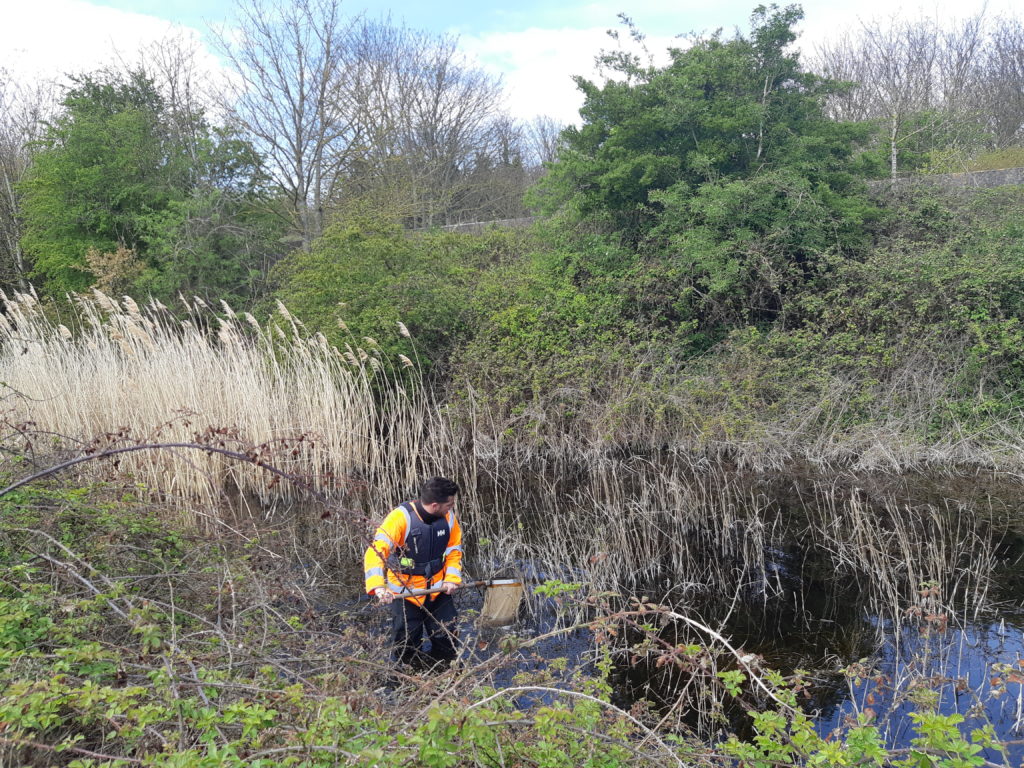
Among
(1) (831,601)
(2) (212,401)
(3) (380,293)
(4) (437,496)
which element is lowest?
(1) (831,601)

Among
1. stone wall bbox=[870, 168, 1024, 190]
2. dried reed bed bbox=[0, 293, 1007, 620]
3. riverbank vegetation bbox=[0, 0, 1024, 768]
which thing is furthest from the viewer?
stone wall bbox=[870, 168, 1024, 190]

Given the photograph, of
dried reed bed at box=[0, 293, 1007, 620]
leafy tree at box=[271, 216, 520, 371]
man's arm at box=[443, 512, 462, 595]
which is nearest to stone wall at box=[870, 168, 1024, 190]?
dried reed bed at box=[0, 293, 1007, 620]

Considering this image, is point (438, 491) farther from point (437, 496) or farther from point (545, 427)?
point (545, 427)

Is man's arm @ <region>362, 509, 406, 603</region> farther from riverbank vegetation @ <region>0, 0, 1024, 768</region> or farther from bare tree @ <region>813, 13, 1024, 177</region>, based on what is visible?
bare tree @ <region>813, 13, 1024, 177</region>

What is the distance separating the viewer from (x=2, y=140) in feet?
62.2

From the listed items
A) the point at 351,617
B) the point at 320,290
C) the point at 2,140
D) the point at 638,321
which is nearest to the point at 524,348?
the point at 638,321

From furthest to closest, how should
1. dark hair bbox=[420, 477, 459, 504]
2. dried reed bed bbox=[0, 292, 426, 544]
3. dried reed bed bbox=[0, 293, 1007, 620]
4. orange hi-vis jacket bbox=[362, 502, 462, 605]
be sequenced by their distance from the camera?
1. dried reed bed bbox=[0, 292, 426, 544]
2. dried reed bed bbox=[0, 293, 1007, 620]
3. dark hair bbox=[420, 477, 459, 504]
4. orange hi-vis jacket bbox=[362, 502, 462, 605]

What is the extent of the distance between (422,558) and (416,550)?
2.8 inches

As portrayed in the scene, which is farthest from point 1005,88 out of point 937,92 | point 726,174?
point 726,174

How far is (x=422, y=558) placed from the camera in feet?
14.3

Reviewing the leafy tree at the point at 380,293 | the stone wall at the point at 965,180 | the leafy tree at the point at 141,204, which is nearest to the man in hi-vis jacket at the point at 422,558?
the leafy tree at the point at 380,293

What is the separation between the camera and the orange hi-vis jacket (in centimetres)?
409

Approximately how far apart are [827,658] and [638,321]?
7215 millimetres

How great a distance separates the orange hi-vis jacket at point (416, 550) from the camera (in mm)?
4094
